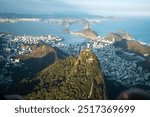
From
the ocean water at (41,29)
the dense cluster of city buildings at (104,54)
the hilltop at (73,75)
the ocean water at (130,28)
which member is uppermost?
the ocean water at (130,28)

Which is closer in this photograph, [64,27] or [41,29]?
[41,29]

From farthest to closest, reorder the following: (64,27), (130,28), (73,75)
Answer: (64,27), (73,75), (130,28)

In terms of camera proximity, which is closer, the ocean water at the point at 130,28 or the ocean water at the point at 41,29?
the ocean water at the point at 130,28

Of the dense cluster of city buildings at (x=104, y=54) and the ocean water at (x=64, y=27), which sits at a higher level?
the ocean water at (x=64, y=27)

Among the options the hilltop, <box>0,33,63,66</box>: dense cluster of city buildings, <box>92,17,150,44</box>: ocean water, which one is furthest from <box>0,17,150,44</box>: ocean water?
the hilltop

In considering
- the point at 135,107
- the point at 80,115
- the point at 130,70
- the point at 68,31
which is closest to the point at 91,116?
the point at 80,115

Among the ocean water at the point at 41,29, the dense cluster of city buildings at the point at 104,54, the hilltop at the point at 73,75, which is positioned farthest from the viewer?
the ocean water at the point at 41,29

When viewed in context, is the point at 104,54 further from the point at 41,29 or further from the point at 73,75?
the point at 41,29

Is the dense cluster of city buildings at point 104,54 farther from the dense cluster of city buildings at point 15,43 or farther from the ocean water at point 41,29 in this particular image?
the ocean water at point 41,29

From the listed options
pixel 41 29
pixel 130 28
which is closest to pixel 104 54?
pixel 130 28

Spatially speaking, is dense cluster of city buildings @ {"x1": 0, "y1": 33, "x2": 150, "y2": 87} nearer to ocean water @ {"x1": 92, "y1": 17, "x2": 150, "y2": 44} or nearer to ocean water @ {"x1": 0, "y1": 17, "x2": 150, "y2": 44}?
ocean water @ {"x1": 0, "y1": 17, "x2": 150, "y2": 44}

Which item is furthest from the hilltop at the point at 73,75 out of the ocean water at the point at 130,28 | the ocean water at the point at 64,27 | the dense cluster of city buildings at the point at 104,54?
the ocean water at the point at 130,28
